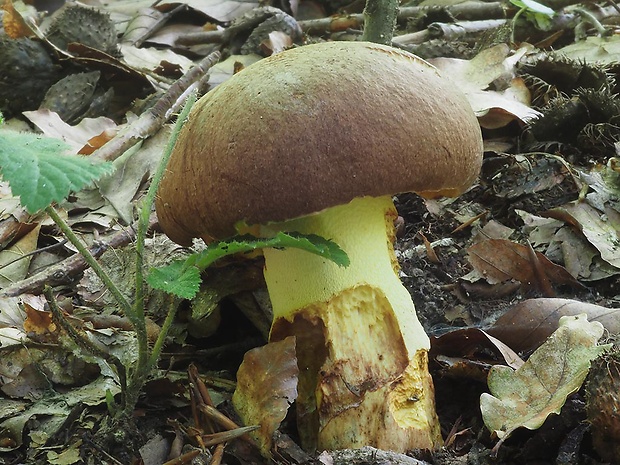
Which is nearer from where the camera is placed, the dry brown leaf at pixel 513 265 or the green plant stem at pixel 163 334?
the green plant stem at pixel 163 334

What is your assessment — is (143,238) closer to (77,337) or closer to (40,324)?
(77,337)

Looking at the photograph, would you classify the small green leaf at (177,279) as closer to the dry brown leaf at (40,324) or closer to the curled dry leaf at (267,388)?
the curled dry leaf at (267,388)

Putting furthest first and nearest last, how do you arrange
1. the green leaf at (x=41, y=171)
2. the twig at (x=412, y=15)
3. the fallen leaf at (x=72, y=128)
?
the twig at (x=412, y=15)
the fallen leaf at (x=72, y=128)
the green leaf at (x=41, y=171)

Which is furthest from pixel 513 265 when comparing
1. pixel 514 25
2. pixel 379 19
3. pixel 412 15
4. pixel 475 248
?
pixel 412 15

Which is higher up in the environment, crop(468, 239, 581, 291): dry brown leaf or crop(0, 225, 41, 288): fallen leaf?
crop(468, 239, 581, 291): dry brown leaf

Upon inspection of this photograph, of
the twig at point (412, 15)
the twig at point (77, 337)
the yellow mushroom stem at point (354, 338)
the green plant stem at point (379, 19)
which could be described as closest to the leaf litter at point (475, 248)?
the yellow mushroom stem at point (354, 338)

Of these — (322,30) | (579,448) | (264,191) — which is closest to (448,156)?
(264,191)

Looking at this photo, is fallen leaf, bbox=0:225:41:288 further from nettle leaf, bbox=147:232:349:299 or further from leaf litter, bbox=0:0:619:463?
nettle leaf, bbox=147:232:349:299

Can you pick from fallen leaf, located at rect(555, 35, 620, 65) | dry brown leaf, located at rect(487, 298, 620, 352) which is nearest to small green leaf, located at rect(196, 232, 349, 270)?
dry brown leaf, located at rect(487, 298, 620, 352)
